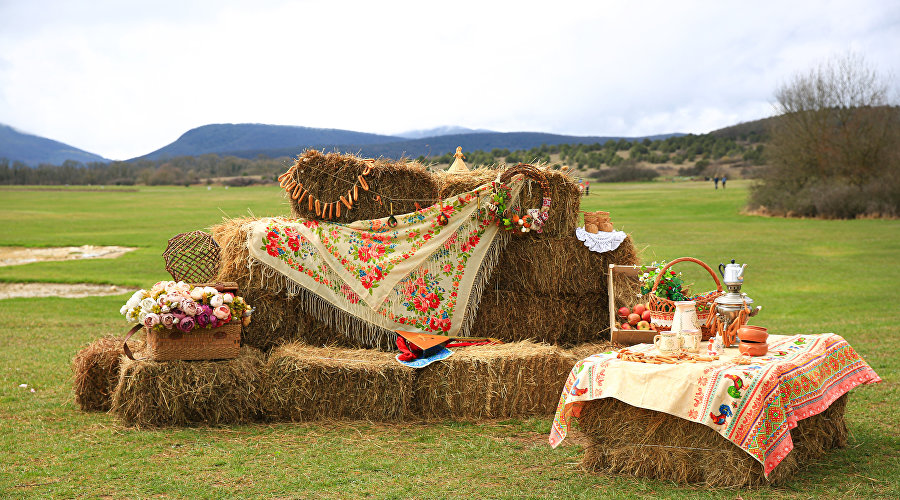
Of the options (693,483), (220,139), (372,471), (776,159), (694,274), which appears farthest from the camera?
(220,139)

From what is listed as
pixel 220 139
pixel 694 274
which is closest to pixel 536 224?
pixel 694 274

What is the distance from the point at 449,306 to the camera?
28.8 ft

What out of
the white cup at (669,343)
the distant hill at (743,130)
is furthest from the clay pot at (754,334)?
the distant hill at (743,130)

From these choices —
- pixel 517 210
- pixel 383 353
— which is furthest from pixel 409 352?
pixel 517 210

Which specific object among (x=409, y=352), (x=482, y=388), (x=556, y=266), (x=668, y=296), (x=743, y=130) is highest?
(x=743, y=130)

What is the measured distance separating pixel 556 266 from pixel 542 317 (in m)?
0.61

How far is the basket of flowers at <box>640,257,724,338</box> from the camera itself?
6.49m

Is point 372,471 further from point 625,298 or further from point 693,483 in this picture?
point 625,298

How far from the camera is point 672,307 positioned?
7.26m

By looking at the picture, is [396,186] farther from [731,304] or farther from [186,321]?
[731,304]

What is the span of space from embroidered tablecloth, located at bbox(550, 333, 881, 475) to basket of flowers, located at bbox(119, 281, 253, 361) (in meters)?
3.26

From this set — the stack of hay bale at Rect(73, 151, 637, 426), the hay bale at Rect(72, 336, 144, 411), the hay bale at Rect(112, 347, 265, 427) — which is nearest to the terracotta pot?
the stack of hay bale at Rect(73, 151, 637, 426)

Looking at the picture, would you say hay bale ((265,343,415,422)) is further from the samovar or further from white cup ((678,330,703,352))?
the samovar

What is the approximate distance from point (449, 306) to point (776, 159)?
39.8m
